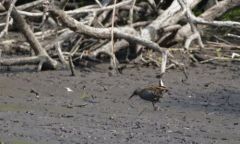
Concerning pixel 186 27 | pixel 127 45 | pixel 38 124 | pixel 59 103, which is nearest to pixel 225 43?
pixel 186 27

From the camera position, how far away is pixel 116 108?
791 centimetres

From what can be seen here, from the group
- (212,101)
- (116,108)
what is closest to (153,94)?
(116,108)

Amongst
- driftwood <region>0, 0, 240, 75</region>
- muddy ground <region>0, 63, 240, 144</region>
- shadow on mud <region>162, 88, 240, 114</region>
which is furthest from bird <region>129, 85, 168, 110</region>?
driftwood <region>0, 0, 240, 75</region>

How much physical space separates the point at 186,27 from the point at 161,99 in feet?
Result: 9.86

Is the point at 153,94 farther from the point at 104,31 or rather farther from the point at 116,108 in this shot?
the point at 104,31

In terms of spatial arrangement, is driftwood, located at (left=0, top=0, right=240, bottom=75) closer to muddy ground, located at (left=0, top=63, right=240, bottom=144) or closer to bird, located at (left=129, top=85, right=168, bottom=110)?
muddy ground, located at (left=0, top=63, right=240, bottom=144)

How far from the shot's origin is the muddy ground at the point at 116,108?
6570 mm

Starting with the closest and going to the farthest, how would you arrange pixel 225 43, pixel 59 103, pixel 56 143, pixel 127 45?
pixel 56 143, pixel 59 103, pixel 127 45, pixel 225 43

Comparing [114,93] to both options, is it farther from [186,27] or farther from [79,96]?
[186,27]

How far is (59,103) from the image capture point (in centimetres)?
810

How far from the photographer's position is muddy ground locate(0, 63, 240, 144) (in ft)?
21.6

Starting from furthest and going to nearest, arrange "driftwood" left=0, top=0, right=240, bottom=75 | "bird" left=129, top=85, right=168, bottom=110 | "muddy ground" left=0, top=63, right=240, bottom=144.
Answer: "driftwood" left=0, top=0, right=240, bottom=75 < "bird" left=129, top=85, right=168, bottom=110 < "muddy ground" left=0, top=63, right=240, bottom=144

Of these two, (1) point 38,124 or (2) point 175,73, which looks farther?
(2) point 175,73

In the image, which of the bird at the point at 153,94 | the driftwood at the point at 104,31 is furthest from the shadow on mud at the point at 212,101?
the driftwood at the point at 104,31
